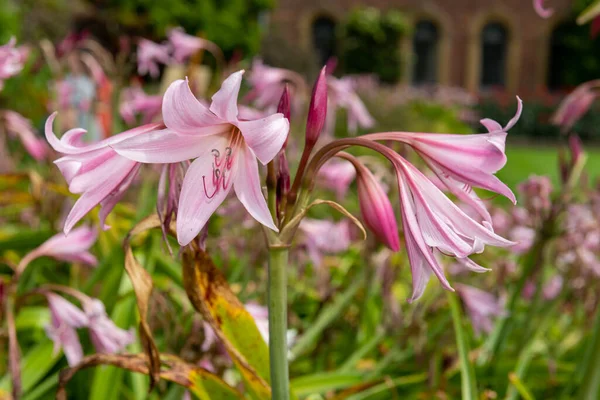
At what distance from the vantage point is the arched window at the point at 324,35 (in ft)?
92.6

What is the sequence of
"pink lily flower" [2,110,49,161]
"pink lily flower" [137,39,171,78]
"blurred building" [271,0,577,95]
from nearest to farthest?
"pink lily flower" [2,110,49,161] → "pink lily flower" [137,39,171,78] → "blurred building" [271,0,577,95]

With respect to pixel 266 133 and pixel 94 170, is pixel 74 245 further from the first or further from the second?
pixel 266 133

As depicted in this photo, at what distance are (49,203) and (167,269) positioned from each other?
Result: 0.49m

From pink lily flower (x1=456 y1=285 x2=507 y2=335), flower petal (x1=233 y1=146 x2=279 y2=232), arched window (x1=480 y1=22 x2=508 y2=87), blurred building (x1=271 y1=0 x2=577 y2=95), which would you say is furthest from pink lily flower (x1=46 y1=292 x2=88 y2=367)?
arched window (x1=480 y1=22 x2=508 y2=87)

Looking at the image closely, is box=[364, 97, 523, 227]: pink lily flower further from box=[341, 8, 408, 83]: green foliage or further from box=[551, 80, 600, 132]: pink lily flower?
box=[341, 8, 408, 83]: green foliage

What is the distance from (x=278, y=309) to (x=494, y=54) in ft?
96.2

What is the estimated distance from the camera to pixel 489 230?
2.73 ft

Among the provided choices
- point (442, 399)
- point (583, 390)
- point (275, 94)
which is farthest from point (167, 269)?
point (583, 390)

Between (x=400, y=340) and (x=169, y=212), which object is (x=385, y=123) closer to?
(x=400, y=340)

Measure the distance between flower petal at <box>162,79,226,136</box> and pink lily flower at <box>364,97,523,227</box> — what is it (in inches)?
8.9

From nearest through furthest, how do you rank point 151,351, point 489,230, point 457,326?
1. point 489,230
2. point 151,351
3. point 457,326

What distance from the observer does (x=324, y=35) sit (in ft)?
93.0

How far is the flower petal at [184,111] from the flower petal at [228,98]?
15 millimetres

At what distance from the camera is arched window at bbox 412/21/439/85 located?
28.3 metres
